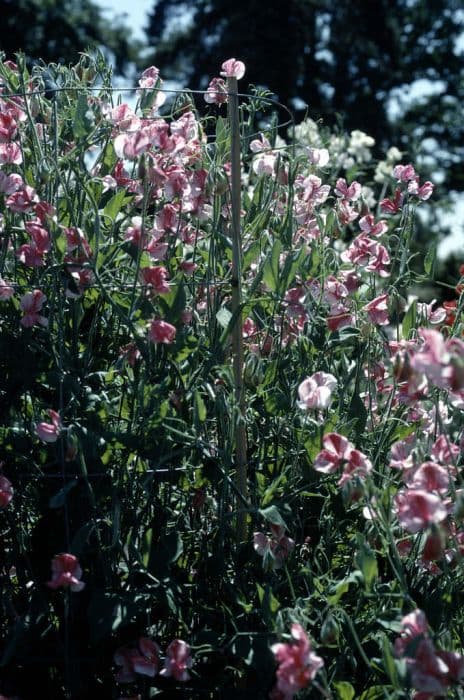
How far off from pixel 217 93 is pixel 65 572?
986mm

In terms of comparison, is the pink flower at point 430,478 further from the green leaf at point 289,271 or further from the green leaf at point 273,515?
the green leaf at point 289,271

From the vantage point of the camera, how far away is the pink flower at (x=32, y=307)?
1.67 meters

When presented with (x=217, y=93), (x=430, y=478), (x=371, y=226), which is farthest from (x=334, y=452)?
(x=217, y=93)

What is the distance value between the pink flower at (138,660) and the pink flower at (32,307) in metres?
0.59

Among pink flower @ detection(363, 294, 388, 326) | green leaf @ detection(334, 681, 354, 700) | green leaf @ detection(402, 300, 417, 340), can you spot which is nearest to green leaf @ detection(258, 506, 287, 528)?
green leaf @ detection(334, 681, 354, 700)

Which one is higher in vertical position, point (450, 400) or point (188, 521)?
point (450, 400)

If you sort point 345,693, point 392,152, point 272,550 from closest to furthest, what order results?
point 345,693
point 272,550
point 392,152

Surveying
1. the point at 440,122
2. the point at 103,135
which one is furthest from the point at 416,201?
the point at 440,122

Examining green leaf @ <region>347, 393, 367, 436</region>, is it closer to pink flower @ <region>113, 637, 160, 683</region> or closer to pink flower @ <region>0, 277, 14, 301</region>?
pink flower @ <region>113, 637, 160, 683</region>

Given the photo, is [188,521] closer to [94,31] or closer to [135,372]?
[135,372]

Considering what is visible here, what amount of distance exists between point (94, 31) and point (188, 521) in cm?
1624

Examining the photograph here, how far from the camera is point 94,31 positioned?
1667 cm

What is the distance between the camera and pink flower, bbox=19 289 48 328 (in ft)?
5.48

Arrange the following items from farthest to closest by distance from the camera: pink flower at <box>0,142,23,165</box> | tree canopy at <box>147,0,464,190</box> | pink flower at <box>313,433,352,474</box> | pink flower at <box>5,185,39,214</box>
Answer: tree canopy at <box>147,0,464,190</box> → pink flower at <box>0,142,23,165</box> → pink flower at <box>5,185,39,214</box> → pink flower at <box>313,433,352,474</box>
